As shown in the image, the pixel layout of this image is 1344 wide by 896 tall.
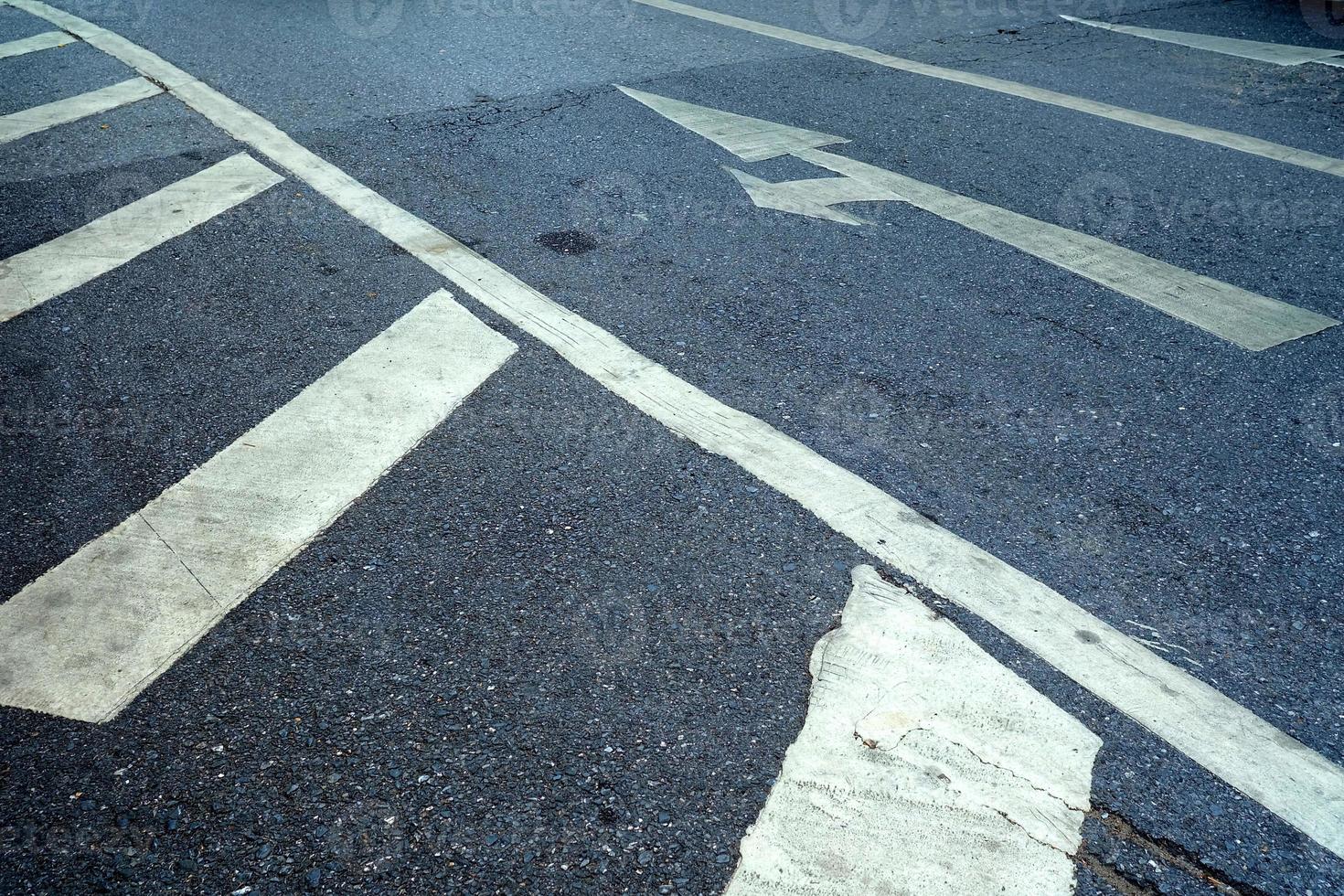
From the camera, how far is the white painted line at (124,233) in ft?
15.1

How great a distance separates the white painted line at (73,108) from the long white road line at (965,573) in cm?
349

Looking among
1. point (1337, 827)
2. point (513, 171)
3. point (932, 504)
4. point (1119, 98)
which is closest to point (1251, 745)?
point (1337, 827)

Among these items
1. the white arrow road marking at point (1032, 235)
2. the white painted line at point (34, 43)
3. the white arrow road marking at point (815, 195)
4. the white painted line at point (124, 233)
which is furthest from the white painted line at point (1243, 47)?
the white painted line at point (34, 43)

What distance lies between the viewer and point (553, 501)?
316 cm

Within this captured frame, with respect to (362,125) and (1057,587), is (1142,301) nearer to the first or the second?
(1057,587)

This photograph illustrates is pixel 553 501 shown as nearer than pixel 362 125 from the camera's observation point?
Yes

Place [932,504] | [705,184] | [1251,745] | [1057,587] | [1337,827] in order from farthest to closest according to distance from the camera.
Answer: [705,184] → [932,504] → [1057,587] → [1251,745] → [1337,827]

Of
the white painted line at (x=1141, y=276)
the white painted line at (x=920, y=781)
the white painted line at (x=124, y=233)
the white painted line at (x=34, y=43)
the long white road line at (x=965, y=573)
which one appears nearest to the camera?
the white painted line at (x=920, y=781)

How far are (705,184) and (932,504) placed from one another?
2.94 m

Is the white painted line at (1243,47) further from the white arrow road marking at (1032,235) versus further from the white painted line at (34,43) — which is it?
the white painted line at (34,43)

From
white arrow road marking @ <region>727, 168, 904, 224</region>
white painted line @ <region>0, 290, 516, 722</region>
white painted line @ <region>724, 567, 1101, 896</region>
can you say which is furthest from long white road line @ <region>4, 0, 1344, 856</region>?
white arrow road marking @ <region>727, 168, 904, 224</region>

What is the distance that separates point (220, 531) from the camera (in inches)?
121

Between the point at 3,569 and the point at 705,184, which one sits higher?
the point at 705,184

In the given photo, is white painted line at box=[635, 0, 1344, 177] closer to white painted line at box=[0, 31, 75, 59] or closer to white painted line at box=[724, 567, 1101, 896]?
white painted line at box=[724, 567, 1101, 896]
